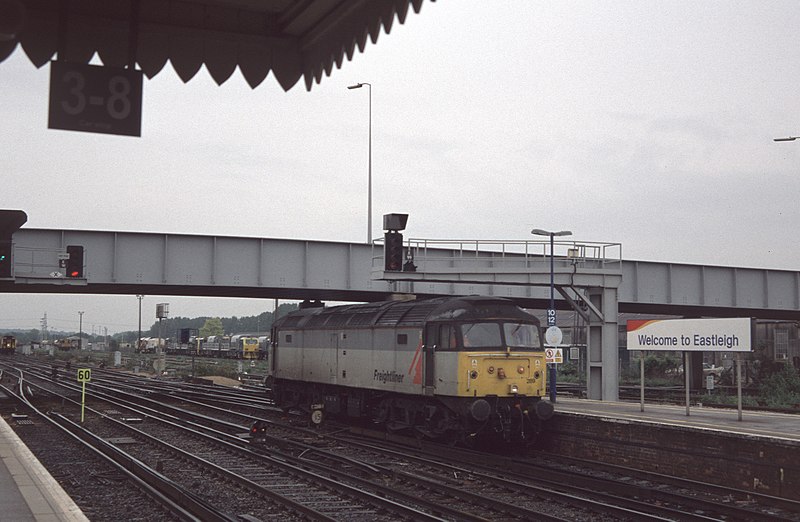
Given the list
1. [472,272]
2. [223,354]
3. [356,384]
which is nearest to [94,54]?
[356,384]

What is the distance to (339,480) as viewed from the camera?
656 inches

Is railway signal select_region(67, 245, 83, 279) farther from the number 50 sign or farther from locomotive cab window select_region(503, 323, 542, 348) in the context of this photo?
the number 50 sign

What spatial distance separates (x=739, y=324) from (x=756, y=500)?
22.5 ft

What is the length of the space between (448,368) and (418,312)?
2.23m

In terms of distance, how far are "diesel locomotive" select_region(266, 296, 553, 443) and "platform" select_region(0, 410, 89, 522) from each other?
894cm

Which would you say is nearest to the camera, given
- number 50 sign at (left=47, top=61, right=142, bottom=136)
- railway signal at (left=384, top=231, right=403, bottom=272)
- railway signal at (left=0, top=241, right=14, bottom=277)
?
number 50 sign at (left=47, top=61, right=142, bottom=136)

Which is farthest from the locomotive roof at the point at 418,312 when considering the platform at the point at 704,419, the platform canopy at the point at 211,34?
the platform canopy at the point at 211,34

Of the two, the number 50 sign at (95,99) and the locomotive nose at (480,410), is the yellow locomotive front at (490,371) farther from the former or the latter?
the number 50 sign at (95,99)

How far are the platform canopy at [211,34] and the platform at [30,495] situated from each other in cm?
673

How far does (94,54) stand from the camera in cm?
600

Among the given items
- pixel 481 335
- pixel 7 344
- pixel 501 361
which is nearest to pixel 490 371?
pixel 501 361

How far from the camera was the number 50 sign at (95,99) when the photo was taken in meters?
5.52

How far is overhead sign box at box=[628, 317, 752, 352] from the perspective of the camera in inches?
824

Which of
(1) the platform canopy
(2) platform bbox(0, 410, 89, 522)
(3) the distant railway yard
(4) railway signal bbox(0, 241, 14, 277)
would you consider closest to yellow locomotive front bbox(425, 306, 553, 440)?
(3) the distant railway yard
